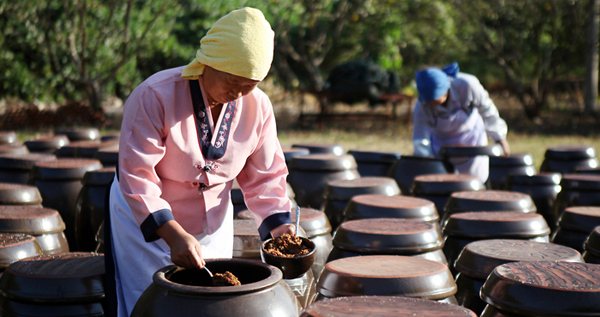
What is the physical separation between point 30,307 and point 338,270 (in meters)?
1.18

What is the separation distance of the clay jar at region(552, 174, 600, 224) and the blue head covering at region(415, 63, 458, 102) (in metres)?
1.20

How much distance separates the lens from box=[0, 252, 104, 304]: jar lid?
2242mm

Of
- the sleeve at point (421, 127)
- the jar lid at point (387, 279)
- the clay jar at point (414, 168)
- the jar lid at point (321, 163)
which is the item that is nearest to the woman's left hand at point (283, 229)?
the jar lid at point (387, 279)

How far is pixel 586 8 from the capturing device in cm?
1362

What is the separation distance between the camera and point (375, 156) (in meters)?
5.37

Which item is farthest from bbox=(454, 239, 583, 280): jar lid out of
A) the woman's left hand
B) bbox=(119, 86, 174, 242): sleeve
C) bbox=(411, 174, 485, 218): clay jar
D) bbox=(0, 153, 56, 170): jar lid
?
bbox=(0, 153, 56, 170): jar lid

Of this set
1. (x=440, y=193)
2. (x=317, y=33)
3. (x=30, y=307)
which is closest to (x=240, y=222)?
(x=30, y=307)

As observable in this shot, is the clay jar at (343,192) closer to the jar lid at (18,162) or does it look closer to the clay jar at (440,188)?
the clay jar at (440,188)

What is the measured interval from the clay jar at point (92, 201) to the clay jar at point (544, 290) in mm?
2502

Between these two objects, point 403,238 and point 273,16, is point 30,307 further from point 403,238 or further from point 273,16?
point 273,16

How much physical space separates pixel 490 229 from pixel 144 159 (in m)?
1.90

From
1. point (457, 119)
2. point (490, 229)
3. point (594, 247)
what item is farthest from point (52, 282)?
point (457, 119)

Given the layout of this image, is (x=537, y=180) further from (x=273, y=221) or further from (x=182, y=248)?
(x=182, y=248)

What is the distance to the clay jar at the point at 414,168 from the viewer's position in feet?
15.4
